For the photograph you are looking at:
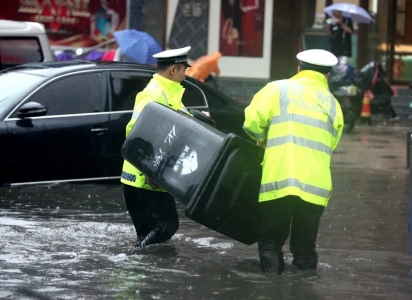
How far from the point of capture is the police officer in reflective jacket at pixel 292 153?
7051 millimetres

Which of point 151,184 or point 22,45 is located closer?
point 151,184

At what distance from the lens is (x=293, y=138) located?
7.07m

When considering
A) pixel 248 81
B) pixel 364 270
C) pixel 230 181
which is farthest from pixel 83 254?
pixel 248 81

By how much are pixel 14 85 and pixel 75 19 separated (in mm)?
12633

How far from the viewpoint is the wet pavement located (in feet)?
22.3

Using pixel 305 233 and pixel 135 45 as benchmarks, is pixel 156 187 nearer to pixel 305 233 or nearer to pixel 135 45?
pixel 305 233

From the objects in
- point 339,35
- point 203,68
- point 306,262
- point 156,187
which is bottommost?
point 306,262

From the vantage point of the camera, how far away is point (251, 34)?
2355 cm

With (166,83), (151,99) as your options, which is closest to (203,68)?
(166,83)

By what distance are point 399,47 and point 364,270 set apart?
55.6 feet

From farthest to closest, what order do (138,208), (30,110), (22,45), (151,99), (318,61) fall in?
1. (22,45)
2. (30,110)
3. (138,208)
4. (151,99)
5. (318,61)

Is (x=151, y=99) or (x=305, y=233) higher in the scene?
(x=151, y=99)

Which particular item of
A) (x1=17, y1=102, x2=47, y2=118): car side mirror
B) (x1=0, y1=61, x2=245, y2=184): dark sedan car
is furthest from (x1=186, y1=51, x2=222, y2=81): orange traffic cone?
(x1=17, y1=102, x2=47, y2=118): car side mirror

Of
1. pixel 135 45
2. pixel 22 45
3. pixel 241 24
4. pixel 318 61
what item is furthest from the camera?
pixel 241 24
